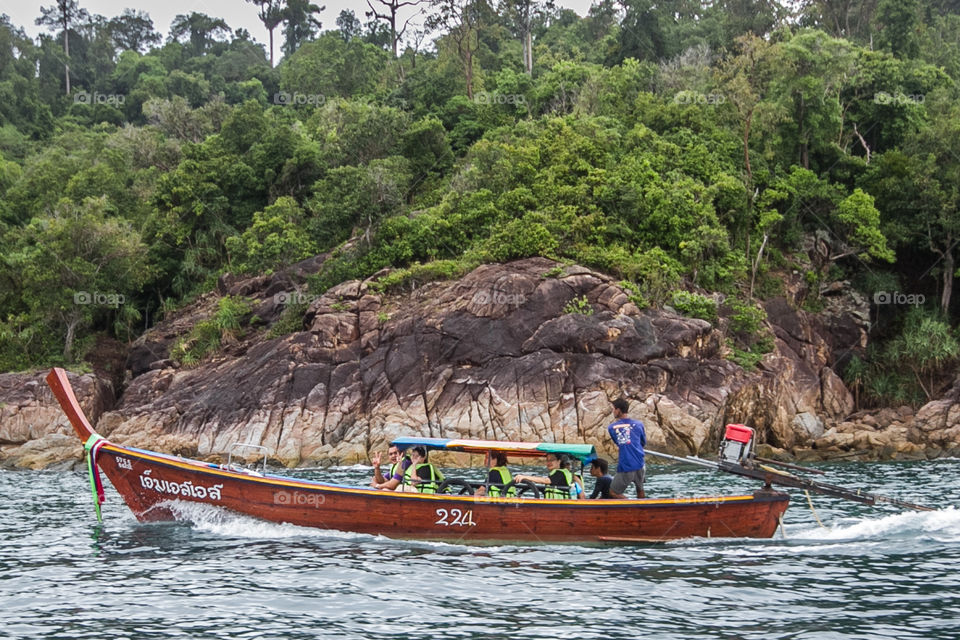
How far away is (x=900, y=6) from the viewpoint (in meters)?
52.0

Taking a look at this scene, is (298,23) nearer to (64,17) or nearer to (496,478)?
(64,17)

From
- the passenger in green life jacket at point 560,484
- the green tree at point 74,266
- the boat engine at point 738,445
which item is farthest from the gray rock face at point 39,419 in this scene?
the boat engine at point 738,445

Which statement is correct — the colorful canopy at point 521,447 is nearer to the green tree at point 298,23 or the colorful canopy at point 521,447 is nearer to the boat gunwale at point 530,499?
the boat gunwale at point 530,499

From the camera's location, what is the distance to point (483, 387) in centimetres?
3306

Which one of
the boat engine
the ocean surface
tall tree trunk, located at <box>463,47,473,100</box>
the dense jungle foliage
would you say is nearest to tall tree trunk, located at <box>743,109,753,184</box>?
the dense jungle foliage

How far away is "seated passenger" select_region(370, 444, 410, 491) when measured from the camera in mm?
17562

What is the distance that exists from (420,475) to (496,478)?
147 cm

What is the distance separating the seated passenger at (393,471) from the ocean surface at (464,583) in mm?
1082

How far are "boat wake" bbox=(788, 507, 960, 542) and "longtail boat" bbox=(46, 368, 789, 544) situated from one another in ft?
3.97

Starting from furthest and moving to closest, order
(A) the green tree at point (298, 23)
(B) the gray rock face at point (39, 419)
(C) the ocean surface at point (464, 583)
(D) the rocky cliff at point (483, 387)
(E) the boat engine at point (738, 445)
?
1. (A) the green tree at point (298, 23)
2. (B) the gray rock face at point (39, 419)
3. (D) the rocky cliff at point (483, 387)
4. (E) the boat engine at point (738, 445)
5. (C) the ocean surface at point (464, 583)

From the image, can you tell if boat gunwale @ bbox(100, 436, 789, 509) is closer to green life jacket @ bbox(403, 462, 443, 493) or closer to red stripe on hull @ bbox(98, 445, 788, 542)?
red stripe on hull @ bbox(98, 445, 788, 542)

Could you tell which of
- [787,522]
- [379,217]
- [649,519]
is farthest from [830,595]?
[379,217]

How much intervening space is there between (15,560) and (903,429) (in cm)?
2896

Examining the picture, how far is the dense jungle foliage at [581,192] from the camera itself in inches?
1539
